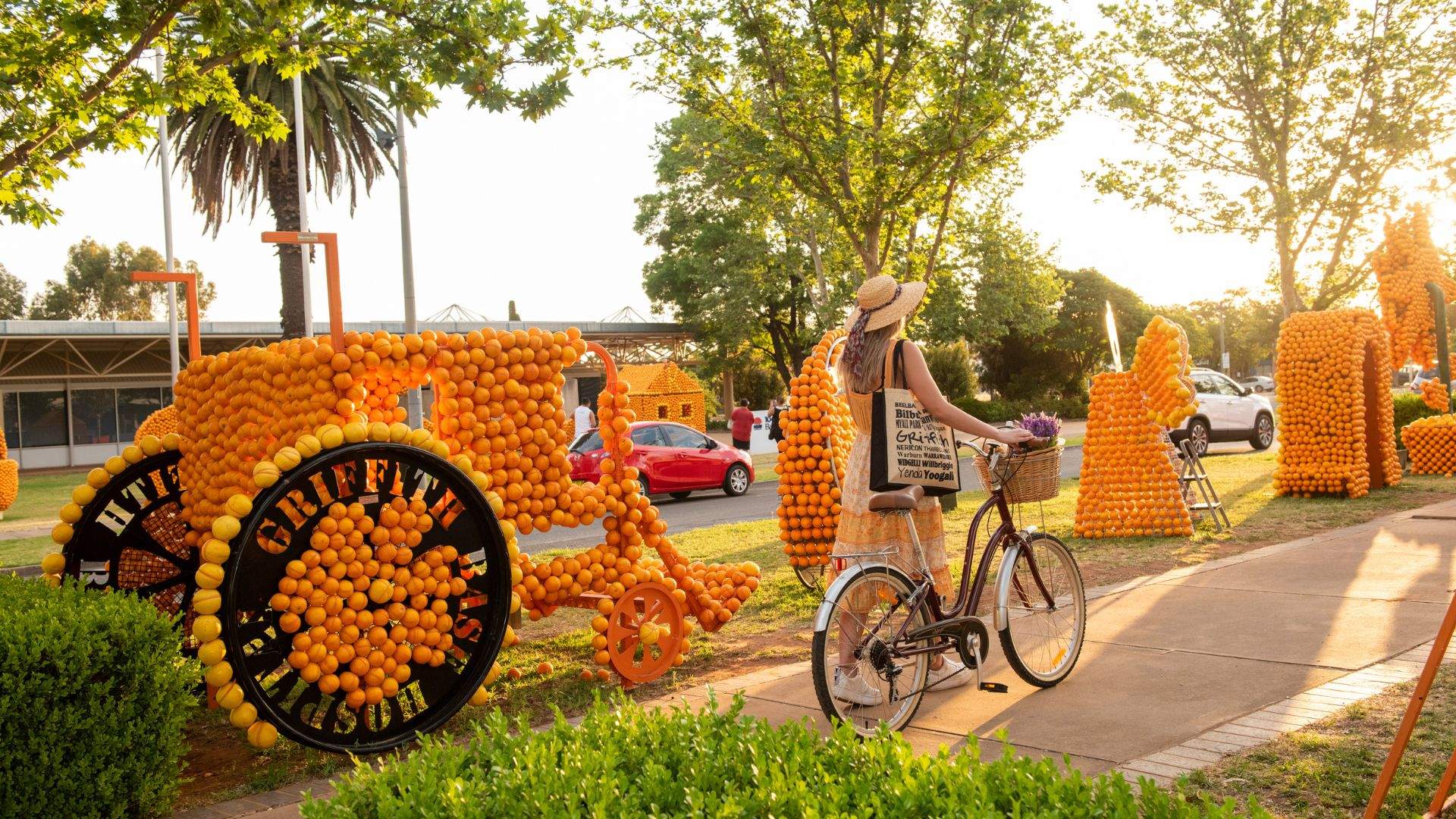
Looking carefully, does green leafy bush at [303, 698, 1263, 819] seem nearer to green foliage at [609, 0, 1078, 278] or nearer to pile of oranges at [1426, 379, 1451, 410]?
green foliage at [609, 0, 1078, 278]

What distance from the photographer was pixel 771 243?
135 feet

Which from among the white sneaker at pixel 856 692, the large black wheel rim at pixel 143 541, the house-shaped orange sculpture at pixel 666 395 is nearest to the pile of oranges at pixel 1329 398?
the white sneaker at pixel 856 692

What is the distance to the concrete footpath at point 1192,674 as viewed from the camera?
4336mm

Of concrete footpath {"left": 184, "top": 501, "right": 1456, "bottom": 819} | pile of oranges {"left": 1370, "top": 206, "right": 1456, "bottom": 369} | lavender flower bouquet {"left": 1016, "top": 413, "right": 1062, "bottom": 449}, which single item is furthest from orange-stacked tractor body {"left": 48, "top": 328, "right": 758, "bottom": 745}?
pile of oranges {"left": 1370, "top": 206, "right": 1456, "bottom": 369}

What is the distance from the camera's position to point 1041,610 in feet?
17.3

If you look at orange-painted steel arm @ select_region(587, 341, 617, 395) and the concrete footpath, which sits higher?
orange-painted steel arm @ select_region(587, 341, 617, 395)

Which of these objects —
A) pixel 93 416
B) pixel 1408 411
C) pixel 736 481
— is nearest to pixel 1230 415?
pixel 1408 411

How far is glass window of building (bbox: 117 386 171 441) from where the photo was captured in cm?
3694

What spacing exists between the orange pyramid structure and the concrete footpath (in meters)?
2.12

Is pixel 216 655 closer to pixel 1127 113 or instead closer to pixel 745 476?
pixel 745 476

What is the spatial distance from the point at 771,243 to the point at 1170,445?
31.5 metres

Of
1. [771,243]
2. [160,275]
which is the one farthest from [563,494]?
[771,243]

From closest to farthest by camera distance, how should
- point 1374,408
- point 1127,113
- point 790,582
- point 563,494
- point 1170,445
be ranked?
point 563,494 < point 790,582 < point 1170,445 < point 1374,408 < point 1127,113

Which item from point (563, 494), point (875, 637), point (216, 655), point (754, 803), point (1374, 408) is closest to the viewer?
point (754, 803)
